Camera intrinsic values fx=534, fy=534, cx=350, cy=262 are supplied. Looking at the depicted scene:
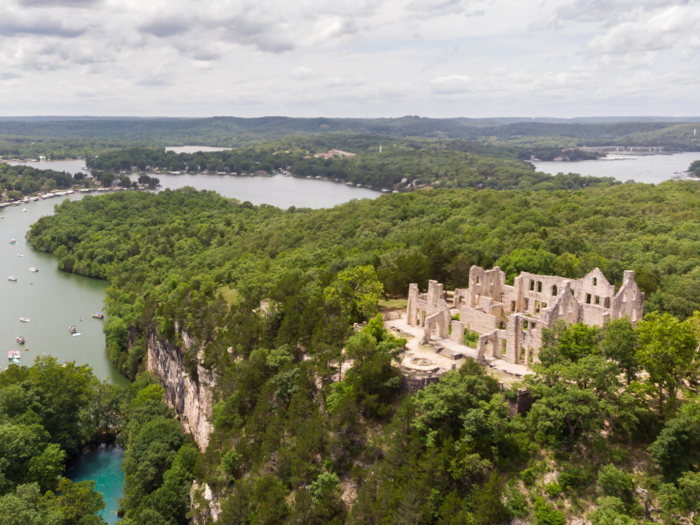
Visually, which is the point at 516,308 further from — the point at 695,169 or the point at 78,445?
the point at 695,169

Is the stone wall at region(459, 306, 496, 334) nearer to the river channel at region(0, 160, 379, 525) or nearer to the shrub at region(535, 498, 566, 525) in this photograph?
the shrub at region(535, 498, 566, 525)

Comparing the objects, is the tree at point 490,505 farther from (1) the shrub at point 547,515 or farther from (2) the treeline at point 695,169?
(2) the treeline at point 695,169

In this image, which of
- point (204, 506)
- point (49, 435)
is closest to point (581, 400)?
point (204, 506)

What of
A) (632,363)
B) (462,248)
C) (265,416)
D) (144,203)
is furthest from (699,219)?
(144,203)

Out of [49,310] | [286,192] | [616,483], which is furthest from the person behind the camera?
[286,192]

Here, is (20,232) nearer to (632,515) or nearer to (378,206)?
(378,206)

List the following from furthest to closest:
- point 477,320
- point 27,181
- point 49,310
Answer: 1. point 27,181
2. point 49,310
3. point 477,320
